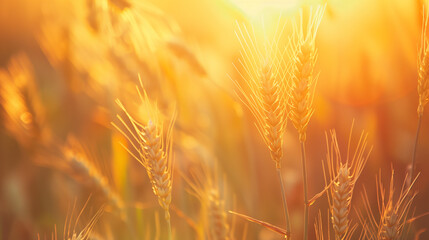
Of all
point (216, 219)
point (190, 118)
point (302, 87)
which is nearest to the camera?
point (302, 87)

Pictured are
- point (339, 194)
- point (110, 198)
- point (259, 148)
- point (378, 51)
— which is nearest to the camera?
point (339, 194)

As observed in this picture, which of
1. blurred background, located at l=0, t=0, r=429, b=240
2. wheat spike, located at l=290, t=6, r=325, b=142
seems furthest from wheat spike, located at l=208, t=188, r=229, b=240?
wheat spike, located at l=290, t=6, r=325, b=142

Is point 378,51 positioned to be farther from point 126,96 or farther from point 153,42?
point 126,96

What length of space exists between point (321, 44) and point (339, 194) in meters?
1.53

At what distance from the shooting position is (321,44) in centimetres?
216

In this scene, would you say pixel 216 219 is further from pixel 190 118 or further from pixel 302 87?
pixel 190 118

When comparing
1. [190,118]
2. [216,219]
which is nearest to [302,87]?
[216,219]

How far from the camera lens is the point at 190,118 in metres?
1.88

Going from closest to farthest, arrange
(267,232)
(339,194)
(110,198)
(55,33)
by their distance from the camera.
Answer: (339,194), (110,198), (267,232), (55,33)

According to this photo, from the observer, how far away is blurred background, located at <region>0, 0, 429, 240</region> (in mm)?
1502

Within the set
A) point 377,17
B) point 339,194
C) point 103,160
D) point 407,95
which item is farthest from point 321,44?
point 339,194

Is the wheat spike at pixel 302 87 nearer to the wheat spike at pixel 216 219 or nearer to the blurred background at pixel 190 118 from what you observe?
the wheat spike at pixel 216 219

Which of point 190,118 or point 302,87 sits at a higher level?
point 302,87

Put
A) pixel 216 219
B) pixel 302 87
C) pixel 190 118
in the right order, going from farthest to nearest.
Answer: pixel 190 118
pixel 216 219
pixel 302 87
